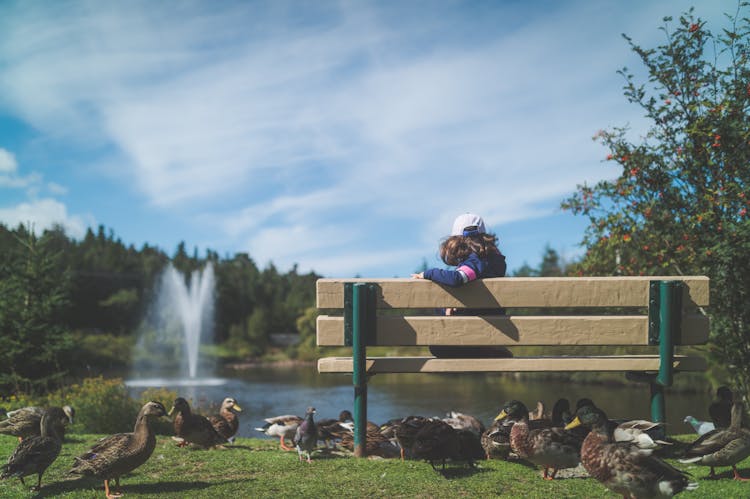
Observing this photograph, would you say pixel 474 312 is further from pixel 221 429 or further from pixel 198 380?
pixel 198 380

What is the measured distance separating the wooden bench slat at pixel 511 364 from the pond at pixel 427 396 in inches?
352

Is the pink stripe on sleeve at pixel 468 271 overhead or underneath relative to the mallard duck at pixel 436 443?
overhead

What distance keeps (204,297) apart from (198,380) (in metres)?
26.3

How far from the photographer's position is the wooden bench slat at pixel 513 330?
20.2ft

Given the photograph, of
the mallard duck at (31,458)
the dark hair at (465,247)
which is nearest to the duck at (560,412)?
the dark hair at (465,247)

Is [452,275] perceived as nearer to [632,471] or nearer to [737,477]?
[632,471]

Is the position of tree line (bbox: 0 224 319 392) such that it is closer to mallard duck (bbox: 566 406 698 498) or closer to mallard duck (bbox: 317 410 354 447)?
mallard duck (bbox: 317 410 354 447)

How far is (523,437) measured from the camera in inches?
252

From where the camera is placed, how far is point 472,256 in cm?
660

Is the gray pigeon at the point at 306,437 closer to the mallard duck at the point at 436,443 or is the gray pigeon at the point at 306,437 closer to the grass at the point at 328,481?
the grass at the point at 328,481

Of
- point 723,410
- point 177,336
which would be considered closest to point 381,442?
point 723,410

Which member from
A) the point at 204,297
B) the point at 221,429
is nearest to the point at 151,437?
the point at 221,429

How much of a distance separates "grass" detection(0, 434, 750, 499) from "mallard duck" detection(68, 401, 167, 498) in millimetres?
167

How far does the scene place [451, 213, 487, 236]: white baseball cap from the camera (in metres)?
6.96
